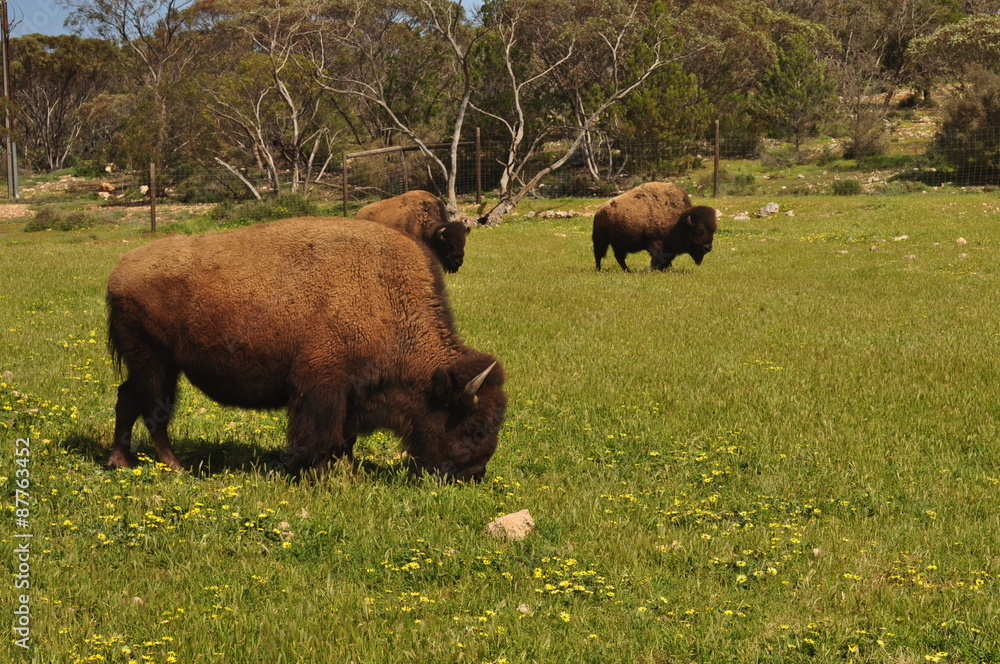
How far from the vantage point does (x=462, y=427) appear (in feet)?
20.9

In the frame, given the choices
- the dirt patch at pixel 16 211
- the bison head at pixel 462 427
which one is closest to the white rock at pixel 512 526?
the bison head at pixel 462 427

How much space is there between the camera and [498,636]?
13.9 feet

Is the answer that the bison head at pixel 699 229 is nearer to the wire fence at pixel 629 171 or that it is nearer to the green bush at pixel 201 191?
the wire fence at pixel 629 171

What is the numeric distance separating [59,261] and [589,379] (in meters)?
13.8

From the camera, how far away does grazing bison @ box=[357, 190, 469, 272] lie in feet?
51.1

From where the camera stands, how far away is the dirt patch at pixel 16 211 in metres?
34.4

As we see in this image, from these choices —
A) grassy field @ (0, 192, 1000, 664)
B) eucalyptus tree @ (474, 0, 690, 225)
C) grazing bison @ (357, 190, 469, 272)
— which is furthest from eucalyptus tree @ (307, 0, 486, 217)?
grassy field @ (0, 192, 1000, 664)

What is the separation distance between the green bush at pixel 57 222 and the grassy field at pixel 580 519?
19.5 metres

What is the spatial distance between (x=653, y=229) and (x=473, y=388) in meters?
14.1

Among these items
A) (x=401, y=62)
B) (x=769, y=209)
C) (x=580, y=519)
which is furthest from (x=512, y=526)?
(x=401, y=62)

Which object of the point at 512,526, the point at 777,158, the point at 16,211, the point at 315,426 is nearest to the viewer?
the point at 512,526

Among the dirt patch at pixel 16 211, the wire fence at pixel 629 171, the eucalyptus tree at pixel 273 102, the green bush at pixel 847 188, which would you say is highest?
the eucalyptus tree at pixel 273 102

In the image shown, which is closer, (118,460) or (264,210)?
(118,460)

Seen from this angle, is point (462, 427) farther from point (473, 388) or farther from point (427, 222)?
point (427, 222)
